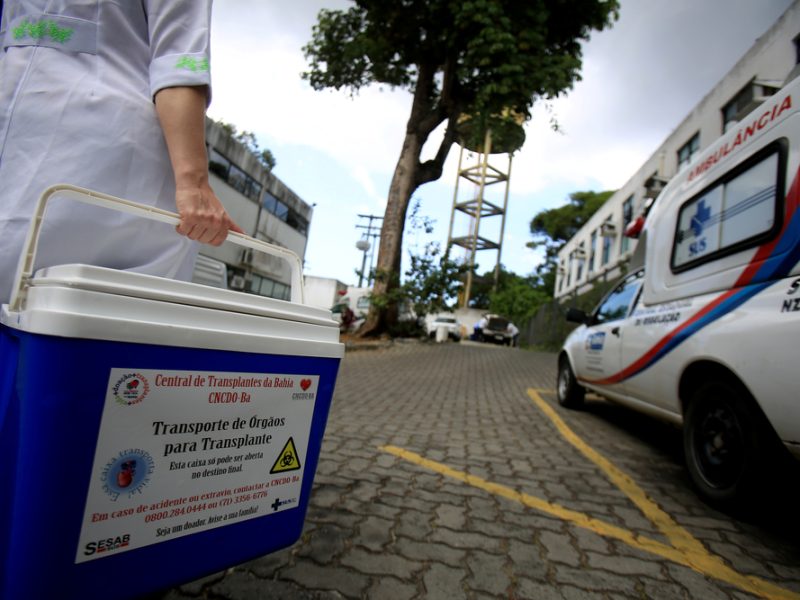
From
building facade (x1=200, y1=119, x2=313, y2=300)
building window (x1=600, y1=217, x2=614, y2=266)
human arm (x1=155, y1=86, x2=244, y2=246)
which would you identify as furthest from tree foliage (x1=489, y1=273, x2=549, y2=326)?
human arm (x1=155, y1=86, x2=244, y2=246)

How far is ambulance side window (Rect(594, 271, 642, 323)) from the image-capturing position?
4.36m

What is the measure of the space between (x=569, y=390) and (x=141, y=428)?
556 cm

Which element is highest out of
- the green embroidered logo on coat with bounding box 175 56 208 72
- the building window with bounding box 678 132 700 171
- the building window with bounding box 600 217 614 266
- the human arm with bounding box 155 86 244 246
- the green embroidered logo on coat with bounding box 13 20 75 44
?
the building window with bounding box 678 132 700 171

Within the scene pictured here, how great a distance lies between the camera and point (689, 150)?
52.3 ft

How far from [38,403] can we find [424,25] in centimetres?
1477

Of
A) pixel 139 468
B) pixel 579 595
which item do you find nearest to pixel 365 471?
pixel 579 595

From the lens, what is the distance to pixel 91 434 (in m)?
0.85

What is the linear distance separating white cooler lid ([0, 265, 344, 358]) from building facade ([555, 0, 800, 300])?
3336 millimetres

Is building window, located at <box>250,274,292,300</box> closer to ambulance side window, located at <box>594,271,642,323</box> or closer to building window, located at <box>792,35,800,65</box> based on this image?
ambulance side window, located at <box>594,271,642,323</box>

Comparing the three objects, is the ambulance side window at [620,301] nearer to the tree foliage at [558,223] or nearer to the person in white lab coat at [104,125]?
the person in white lab coat at [104,125]

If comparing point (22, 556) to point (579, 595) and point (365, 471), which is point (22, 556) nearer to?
point (579, 595)

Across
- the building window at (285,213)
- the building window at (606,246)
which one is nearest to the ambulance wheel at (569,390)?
the building window at (606,246)

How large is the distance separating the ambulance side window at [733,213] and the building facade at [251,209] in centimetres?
1794

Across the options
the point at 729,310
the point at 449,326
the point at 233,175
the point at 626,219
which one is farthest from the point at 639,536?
the point at 233,175
